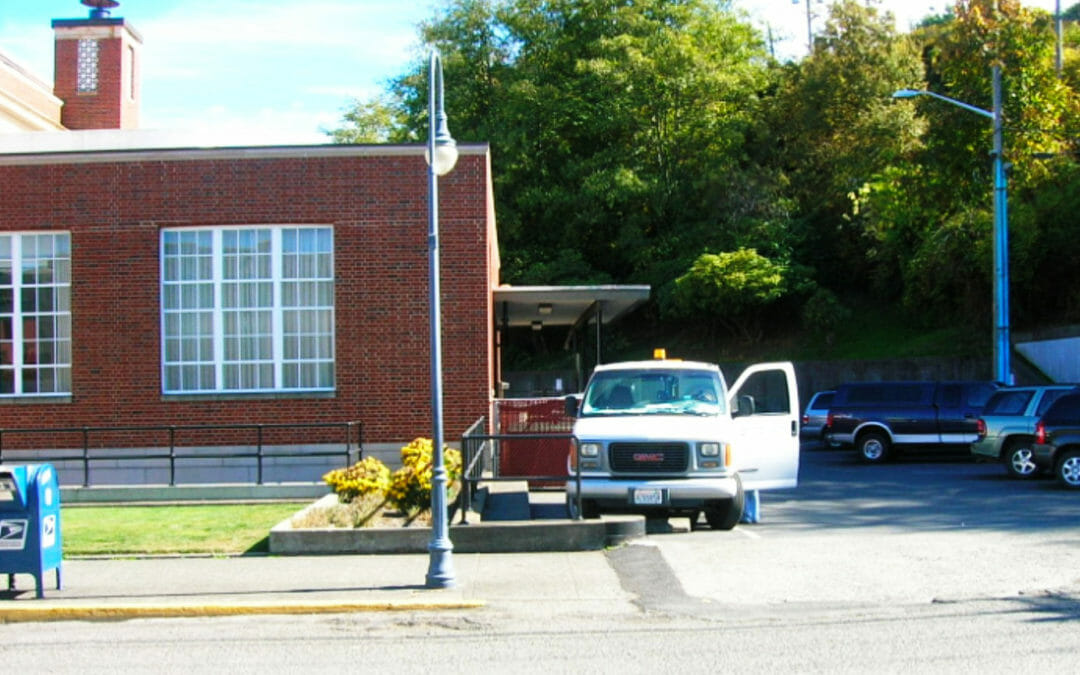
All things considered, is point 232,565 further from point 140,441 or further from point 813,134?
point 813,134

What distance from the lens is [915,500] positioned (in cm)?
1791

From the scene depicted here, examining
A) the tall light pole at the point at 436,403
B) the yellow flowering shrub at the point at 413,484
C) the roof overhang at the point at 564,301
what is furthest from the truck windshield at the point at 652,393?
the roof overhang at the point at 564,301

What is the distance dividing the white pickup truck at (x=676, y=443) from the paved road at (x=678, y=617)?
0.59 m

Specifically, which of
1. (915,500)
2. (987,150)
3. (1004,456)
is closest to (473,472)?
(915,500)

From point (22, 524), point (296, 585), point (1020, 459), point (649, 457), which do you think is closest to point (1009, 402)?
point (1020, 459)

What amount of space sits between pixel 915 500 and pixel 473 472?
25.3ft

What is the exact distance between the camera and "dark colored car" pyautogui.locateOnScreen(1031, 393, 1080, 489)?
18859 mm

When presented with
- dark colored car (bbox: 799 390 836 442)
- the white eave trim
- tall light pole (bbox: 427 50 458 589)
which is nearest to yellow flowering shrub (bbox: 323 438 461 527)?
tall light pole (bbox: 427 50 458 589)

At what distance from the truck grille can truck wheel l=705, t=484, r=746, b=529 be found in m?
0.72

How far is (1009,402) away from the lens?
21500 millimetres

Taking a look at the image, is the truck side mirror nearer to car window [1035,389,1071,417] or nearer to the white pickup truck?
the white pickup truck

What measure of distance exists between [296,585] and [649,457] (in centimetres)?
453

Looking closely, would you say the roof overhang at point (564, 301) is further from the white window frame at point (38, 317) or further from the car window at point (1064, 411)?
the white window frame at point (38, 317)

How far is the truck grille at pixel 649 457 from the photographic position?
13328mm
